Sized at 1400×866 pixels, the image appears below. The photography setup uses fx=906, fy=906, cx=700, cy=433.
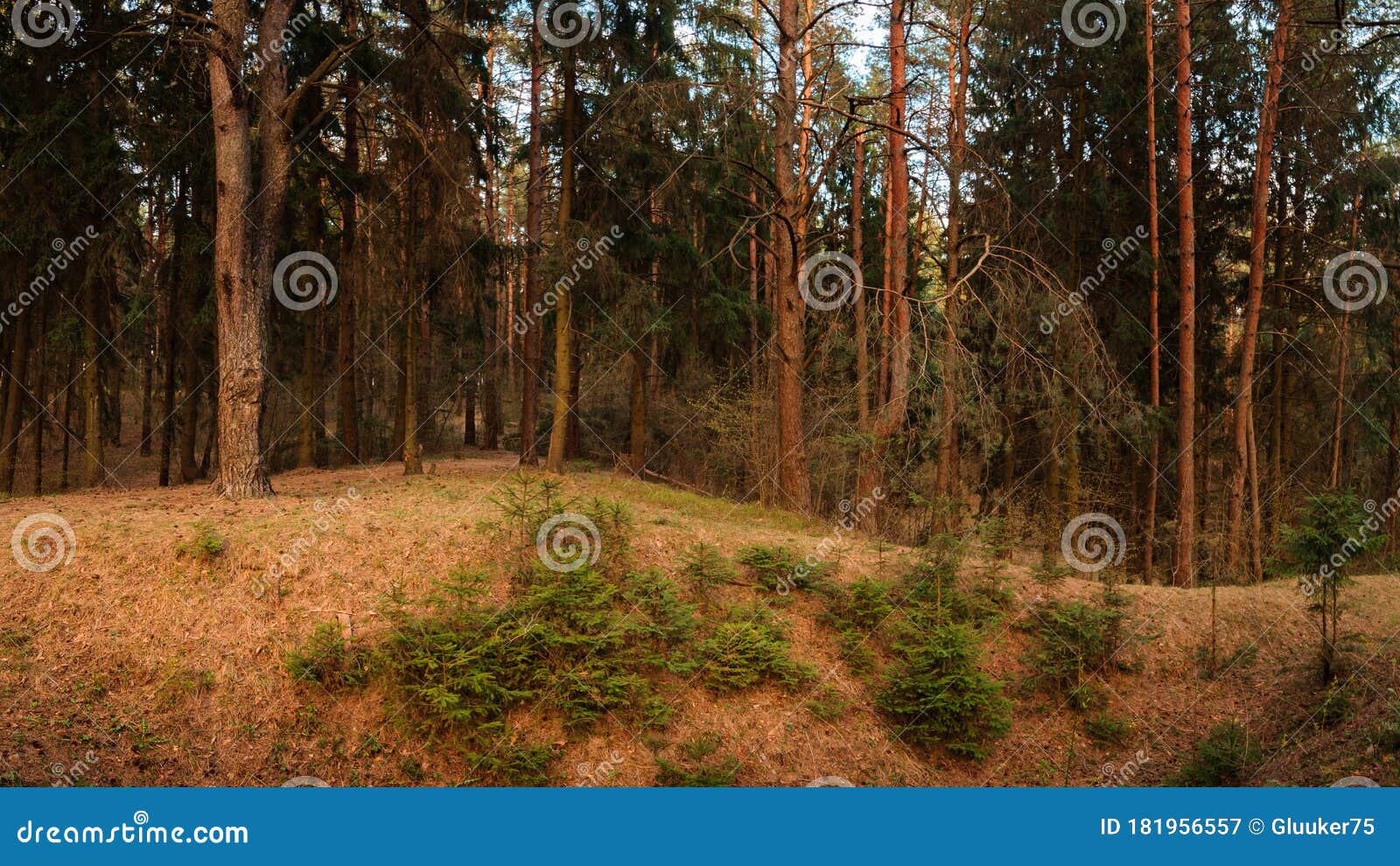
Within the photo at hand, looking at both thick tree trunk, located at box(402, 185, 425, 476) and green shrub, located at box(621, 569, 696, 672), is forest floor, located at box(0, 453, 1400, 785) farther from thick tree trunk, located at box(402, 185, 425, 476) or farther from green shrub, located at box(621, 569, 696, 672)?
thick tree trunk, located at box(402, 185, 425, 476)

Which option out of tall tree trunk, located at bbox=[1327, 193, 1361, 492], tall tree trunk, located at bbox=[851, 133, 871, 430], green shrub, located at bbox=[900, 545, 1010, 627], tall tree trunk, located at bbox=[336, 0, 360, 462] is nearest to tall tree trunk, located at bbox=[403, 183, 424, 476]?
tall tree trunk, located at bbox=[336, 0, 360, 462]

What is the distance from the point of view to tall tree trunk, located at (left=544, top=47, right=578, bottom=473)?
15.9 m

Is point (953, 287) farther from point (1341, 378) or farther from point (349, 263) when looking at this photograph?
point (349, 263)

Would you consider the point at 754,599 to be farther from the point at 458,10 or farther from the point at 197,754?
the point at 458,10

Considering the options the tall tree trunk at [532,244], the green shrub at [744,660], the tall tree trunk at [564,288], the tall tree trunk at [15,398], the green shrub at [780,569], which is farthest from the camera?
the tall tree trunk at [532,244]

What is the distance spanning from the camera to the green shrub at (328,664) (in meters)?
7.69

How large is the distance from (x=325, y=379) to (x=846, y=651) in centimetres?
1778

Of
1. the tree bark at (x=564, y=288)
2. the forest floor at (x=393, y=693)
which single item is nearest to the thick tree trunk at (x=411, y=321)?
the tree bark at (x=564, y=288)

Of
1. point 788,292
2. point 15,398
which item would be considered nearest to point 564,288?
point 788,292

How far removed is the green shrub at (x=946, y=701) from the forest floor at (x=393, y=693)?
18 cm

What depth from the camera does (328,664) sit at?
7766 millimetres

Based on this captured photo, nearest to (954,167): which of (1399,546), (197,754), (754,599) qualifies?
(754,599)

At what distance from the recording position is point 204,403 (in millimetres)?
20547

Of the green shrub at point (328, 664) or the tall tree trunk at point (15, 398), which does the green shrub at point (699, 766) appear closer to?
the green shrub at point (328, 664)
